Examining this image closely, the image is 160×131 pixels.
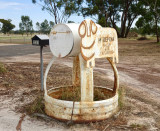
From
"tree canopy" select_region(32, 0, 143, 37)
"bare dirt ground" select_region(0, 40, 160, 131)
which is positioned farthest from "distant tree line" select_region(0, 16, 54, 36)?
"bare dirt ground" select_region(0, 40, 160, 131)

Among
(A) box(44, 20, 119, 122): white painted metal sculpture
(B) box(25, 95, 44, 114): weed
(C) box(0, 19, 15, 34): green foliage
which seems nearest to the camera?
(A) box(44, 20, 119, 122): white painted metal sculpture

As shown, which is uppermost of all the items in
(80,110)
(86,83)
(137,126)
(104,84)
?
(86,83)

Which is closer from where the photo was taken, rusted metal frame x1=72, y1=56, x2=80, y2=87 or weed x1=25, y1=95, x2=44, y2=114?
weed x1=25, y1=95, x2=44, y2=114

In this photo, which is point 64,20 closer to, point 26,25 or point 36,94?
point 36,94

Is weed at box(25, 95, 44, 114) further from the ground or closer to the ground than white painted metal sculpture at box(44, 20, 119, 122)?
→ closer to the ground

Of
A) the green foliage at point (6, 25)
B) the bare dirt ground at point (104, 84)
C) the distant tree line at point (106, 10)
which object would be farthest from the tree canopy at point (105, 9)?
the green foliage at point (6, 25)

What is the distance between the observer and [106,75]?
8.26 metres

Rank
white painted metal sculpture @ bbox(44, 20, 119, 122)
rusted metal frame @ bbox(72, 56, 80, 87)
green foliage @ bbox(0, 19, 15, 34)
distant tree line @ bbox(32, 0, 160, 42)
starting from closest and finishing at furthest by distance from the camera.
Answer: white painted metal sculpture @ bbox(44, 20, 119, 122), rusted metal frame @ bbox(72, 56, 80, 87), distant tree line @ bbox(32, 0, 160, 42), green foliage @ bbox(0, 19, 15, 34)

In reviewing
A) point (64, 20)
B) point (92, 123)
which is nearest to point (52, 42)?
point (92, 123)

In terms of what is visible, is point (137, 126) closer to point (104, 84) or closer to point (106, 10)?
point (104, 84)

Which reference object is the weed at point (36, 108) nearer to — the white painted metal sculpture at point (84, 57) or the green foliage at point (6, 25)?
the white painted metal sculpture at point (84, 57)

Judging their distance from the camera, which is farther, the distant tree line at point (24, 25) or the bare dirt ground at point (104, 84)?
the distant tree line at point (24, 25)

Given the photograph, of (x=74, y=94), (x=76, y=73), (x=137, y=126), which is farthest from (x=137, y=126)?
(x=76, y=73)

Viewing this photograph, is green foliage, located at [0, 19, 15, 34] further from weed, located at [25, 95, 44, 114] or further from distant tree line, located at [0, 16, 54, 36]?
weed, located at [25, 95, 44, 114]
